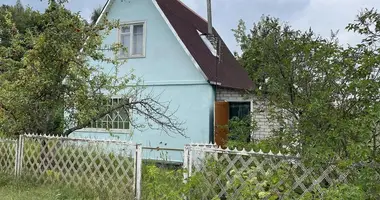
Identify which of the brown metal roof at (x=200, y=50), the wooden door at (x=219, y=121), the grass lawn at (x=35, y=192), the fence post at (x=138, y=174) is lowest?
the grass lawn at (x=35, y=192)

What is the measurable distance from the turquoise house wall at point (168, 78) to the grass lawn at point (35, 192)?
4.87m

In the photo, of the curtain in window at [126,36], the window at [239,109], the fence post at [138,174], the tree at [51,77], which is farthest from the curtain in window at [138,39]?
the fence post at [138,174]

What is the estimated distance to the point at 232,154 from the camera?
16.1ft

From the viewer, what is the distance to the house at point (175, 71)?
11383mm

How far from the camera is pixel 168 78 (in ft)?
39.2

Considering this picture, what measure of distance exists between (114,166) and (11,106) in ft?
8.23

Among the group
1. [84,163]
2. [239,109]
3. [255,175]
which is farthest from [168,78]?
[255,175]

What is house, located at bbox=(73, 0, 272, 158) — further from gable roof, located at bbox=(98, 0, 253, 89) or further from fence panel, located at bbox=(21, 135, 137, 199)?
fence panel, located at bbox=(21, 135, 137, 199)

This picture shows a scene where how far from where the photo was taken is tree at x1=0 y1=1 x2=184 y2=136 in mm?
6715

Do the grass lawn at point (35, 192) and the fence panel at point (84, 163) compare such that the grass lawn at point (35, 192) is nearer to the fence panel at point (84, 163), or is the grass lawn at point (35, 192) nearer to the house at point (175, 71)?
the fence panel at point (84, 163)

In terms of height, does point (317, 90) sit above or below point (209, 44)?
below

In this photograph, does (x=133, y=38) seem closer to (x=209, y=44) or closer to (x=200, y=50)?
(x=200, y=50)

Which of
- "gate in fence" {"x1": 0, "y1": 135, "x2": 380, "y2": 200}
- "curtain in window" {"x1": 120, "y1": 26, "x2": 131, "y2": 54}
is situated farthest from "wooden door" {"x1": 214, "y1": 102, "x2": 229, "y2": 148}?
"gate in fence" {"x1": 0, "y1": 135, "x2": 380, "y2": 200}

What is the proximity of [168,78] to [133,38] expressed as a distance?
6.35 ft
